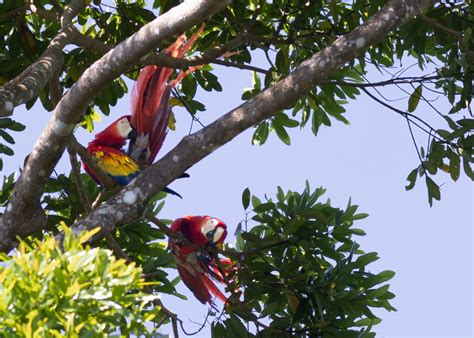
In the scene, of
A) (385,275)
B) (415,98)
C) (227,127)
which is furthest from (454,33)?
(227,127)

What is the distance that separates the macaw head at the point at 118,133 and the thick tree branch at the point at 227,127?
1007mm

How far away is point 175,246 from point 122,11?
136 cm

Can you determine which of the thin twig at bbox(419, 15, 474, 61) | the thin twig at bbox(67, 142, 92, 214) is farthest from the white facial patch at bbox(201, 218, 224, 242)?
the thin twig at bbox(419, 15, 474, 61)

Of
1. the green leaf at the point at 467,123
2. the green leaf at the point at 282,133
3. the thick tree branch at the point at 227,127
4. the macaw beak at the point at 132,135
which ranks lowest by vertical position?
the thick tree branch at the point at 227,127

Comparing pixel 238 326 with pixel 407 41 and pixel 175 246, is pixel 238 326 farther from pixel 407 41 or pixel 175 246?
pixel 407 41

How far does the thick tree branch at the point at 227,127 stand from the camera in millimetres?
3771

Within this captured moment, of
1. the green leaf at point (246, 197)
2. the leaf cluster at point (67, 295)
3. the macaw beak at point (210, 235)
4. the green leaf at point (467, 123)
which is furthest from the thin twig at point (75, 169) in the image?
the green leaf at point (467, 123)

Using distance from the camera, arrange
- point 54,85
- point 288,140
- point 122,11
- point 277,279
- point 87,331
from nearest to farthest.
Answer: point 87,331 → point 54,85 → point 277,279 → point 122,11 → point 288,140

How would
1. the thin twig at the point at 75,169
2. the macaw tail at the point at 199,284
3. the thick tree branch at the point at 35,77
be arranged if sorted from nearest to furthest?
the thick tree branch at the point at 35,77, the thin twig at the point at 75,169, the macaw tail at the point at 199,284

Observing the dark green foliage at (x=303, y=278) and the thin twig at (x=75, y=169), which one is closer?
the thin twig at (x=75, y=169)

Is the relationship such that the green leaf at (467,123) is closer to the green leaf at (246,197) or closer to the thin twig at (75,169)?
the green leaf at (246,197)

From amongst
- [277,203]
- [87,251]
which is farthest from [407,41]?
[87,251]

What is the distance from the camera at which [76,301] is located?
107 inches

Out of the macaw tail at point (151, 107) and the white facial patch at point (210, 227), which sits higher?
the macaw tail at point (151, 107)
